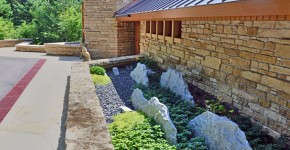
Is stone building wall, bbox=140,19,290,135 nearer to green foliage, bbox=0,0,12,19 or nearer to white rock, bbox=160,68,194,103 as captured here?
white rock, bbox=160,68,194,103

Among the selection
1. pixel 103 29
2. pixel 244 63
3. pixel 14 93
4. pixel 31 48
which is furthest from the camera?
pixel 31 48

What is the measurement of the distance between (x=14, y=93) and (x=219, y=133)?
221 inches

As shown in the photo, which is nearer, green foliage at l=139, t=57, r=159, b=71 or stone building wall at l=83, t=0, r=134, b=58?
green foliage at l=139, t=57, r=159, b=71

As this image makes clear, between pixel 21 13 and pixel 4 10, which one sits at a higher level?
pixel 4 10

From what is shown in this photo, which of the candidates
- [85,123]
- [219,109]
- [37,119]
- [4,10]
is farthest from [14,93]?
[4,10]

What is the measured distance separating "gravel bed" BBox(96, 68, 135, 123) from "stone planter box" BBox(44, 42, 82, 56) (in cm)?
650

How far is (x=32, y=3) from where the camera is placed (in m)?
21.3

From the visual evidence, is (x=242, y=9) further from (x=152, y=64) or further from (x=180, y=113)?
(x=152, y=64)

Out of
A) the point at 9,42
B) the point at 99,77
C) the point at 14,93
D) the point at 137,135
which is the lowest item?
the point at 14,93

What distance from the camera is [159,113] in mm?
4094

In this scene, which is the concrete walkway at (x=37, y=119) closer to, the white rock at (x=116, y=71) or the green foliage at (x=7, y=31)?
the white rock at (x=116, y=71)

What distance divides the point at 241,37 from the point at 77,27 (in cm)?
1290

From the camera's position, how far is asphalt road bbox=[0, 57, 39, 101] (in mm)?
7732

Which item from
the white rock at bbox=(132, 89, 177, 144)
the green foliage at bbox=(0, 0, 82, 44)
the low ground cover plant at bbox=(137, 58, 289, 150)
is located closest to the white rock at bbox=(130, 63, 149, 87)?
the low ground cover plant at bbox=(137, 58, 289, 150)
